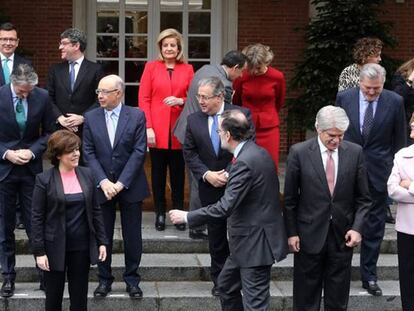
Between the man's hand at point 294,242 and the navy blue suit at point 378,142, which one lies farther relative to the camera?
the navy blue suit at point 378,142

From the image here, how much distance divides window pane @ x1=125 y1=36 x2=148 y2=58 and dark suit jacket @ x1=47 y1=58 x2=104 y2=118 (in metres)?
5.96

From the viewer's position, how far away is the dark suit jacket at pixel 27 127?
7887mm

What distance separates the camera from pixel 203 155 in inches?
314

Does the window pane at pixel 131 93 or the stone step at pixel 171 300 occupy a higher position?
the window pane at pixel 131 93

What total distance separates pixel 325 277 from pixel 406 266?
619 mm

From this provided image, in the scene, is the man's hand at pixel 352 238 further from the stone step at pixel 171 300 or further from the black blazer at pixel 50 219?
the black blazer at pixel 50 219

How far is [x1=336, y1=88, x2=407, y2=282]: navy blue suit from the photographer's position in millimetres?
8016

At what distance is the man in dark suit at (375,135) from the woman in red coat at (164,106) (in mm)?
1637

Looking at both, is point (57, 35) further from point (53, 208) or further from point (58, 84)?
point (53, 208)

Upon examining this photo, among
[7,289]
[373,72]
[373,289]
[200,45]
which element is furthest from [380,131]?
[200,45]

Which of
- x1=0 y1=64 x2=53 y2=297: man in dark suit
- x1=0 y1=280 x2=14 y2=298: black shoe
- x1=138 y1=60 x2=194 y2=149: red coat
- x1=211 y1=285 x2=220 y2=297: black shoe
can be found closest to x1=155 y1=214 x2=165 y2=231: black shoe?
x1=138 y1=60 x2=194 y2=149: red coat

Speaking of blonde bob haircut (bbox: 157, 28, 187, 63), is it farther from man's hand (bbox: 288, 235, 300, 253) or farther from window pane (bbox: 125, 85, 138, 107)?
window pane (bbox: 125, 85, 138, 107)

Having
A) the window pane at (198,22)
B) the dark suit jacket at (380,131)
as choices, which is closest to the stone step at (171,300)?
the dark suit jacket at (380,131)

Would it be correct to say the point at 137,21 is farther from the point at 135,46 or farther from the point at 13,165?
the point at 13,165
